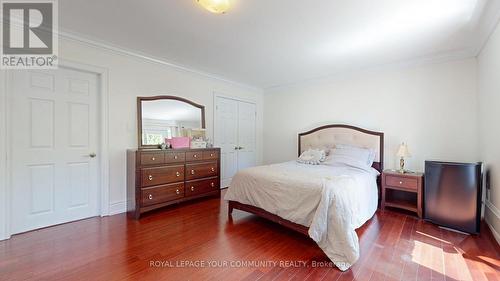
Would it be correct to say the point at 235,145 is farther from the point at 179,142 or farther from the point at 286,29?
the point at 286,29

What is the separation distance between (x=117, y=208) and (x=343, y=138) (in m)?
3.98

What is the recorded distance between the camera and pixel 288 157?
5227 millimetres

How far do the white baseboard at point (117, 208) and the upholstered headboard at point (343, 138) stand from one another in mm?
3446

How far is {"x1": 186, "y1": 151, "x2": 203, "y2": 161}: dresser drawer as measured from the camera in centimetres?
366

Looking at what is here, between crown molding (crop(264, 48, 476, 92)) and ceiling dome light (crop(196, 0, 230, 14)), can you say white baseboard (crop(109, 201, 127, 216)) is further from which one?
crown molding (crop(264, 48, 476, 92))

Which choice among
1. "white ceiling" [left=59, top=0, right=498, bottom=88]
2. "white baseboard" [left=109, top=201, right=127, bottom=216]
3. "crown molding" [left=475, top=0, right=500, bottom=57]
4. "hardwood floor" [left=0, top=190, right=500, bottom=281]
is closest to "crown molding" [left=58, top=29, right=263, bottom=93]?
"white ceiling" [left=59, top=0, right=498, bottom=88]

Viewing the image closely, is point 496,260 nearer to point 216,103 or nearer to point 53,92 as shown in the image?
point 216,103

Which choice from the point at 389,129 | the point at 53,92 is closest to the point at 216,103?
the point at 53,92

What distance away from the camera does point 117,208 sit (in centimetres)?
328

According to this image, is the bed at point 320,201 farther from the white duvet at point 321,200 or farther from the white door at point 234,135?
the white door at point 234,135

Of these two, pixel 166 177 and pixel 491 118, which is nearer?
pixel 491 118

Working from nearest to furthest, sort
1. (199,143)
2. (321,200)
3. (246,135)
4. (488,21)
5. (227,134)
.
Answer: (321,200) < (488,21) < (199,143) < (227,134) < (246,135)

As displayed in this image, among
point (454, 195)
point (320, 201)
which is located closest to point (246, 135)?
point (320, 201)

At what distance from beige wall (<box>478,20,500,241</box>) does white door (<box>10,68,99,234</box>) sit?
4.87 metres
